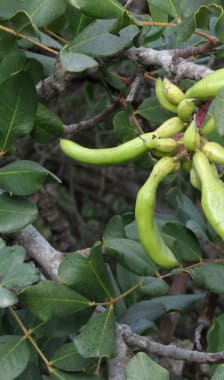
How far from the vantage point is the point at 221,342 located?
0.99 m

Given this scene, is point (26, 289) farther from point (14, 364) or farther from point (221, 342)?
point (221, 342)

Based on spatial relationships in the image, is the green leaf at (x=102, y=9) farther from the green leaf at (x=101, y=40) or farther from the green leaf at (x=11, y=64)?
the green leaf at (x=11, y=64)

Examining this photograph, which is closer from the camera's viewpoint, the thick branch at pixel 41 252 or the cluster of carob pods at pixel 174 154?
the cluster of carob pods at pixel 174 154

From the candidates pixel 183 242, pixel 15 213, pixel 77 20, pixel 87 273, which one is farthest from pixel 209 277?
pixel 77 20

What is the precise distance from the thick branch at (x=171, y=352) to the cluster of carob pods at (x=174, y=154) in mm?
263

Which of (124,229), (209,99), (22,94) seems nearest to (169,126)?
(209,99)

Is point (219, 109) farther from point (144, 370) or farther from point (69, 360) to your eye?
point (69, 360)

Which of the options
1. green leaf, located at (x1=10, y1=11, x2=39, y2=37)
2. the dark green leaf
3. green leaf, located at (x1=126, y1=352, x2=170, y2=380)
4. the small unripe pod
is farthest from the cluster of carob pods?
the dark green leaf

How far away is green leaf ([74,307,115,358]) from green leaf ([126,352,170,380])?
0.34 feet

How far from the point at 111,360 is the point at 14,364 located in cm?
14

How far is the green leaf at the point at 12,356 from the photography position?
34.7 inches

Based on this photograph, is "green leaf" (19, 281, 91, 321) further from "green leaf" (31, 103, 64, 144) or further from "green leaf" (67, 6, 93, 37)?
"green leaf" (67, 6, 93, 37)

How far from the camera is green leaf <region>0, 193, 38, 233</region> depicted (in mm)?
900

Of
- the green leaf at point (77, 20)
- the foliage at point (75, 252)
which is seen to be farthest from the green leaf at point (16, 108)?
the green leaf at point (77, 20)
